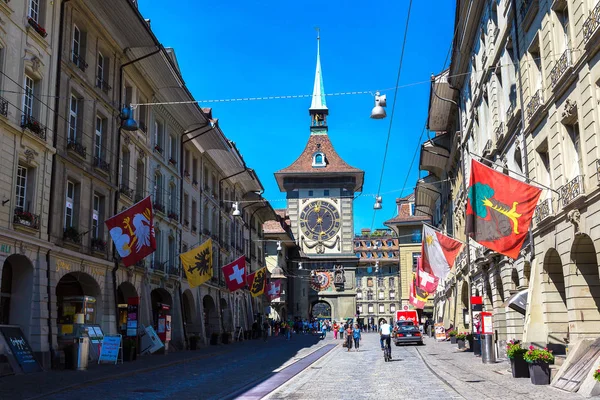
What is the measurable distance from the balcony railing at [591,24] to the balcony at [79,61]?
1793cm

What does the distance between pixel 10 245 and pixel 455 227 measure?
3121cm

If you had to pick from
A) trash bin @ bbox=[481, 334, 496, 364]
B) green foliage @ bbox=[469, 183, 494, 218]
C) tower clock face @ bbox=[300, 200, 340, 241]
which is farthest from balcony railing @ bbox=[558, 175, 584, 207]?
tower clock face @ bbox=[300, 200, 340, 241]

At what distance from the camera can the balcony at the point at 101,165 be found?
2783cm

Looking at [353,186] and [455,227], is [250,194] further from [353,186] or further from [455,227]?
[353,186]

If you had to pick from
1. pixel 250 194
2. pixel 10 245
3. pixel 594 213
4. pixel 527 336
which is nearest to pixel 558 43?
pixel 594 213

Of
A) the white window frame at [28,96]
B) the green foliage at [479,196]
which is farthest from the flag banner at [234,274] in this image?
the green foliage at [479,196]

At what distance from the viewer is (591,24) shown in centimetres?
1645

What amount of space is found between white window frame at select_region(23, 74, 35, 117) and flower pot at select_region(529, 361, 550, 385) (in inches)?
666

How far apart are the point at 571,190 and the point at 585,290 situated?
2.74 meters

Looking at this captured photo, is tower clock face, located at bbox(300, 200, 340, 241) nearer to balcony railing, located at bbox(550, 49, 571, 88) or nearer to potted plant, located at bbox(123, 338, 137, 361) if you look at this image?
potted plant, located at bbox(123, 338, 137, 361)

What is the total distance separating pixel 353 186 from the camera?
103 metres

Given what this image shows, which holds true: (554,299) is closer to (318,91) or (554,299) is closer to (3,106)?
(3,106)

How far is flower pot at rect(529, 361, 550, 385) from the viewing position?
1720 centimetres

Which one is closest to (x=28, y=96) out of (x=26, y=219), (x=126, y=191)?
(x=26, y=219)
